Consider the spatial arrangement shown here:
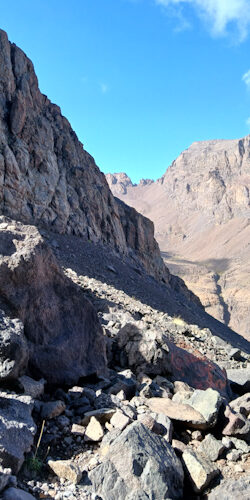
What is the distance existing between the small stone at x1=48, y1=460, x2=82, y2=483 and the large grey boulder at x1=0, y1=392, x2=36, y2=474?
28 centimetres

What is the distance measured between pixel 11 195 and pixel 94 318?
17.1m

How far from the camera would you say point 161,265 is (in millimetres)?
41531

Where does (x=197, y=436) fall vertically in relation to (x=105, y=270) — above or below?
below

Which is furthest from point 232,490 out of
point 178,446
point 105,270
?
point 105,270

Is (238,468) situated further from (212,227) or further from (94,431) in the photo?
(212,227)

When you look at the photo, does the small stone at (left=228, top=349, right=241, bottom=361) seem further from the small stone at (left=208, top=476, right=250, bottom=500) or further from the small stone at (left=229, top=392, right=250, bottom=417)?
the small stone at (left=208, top=476, right=250, bottom=500)

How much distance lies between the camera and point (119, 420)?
3.74m

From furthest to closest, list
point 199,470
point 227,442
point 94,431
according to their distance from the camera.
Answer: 1. point 227,442
2. point 94,431
3. point 199,470

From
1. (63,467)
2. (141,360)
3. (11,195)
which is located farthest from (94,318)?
(11,195)

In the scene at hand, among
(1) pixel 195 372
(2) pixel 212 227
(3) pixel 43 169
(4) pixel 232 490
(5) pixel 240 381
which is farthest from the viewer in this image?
(2) pixel 212 227

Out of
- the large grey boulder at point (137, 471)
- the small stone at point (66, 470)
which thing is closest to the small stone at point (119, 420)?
the large grey boulder at point (137, 471)

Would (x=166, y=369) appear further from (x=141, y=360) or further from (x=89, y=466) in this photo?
(x=89, y=466)

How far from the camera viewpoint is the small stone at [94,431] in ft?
11.6

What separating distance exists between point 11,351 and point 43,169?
22981mm
